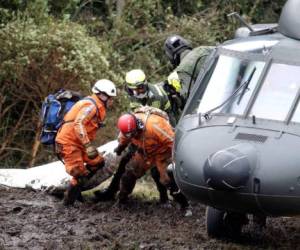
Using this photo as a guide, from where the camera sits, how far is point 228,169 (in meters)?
7.25

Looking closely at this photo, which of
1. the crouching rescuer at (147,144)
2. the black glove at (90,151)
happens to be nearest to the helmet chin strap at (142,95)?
the crouching rescuer at (147,144)

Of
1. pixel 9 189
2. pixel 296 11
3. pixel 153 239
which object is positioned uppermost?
pixel 296 11

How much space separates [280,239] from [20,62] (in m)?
6.73

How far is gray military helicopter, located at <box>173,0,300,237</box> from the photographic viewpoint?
7.30 meters

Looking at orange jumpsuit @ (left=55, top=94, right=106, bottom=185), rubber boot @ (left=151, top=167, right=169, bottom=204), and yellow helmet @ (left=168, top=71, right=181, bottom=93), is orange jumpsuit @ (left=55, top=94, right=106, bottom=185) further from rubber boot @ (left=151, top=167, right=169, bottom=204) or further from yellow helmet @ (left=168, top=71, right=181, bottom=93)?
yellow helmet @ (left=168, top=71, right=181, bottom=93)

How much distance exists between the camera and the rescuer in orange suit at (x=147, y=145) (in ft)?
32.7

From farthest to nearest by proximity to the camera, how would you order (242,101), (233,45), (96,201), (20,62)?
(20,62), (96,201), (233,45), (242,101)

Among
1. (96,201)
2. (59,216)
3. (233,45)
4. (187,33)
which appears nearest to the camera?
(233,45)

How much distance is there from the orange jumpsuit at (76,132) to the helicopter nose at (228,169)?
3.14 metres

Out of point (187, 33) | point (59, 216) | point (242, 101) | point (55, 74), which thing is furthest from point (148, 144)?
point (187, 33)

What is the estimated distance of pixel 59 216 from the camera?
1008 cm

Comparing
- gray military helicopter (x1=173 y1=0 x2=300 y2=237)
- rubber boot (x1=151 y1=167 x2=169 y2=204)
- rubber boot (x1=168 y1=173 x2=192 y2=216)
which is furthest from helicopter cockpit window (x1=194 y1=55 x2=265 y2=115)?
rubber boot (x1=151 y1=167 x2=169 y2=204)

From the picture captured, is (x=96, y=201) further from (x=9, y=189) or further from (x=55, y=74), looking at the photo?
(x=55, y=74)

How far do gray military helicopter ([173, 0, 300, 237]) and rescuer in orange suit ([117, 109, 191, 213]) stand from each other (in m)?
1.28
